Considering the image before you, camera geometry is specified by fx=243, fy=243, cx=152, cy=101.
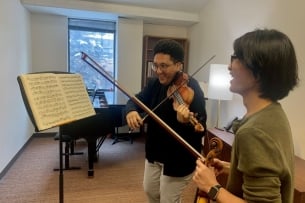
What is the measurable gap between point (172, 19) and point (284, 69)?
12.4 feet

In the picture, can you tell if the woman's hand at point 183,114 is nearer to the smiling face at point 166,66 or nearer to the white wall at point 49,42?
the smiling face at point 166,66

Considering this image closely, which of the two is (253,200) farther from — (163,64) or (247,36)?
(163,64)

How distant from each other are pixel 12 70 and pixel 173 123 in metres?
2.66

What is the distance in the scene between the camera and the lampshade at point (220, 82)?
304cm

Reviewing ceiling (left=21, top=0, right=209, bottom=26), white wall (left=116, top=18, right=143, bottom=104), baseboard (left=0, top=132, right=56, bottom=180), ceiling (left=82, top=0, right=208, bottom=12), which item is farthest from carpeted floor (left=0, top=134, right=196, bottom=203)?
ceiling (left=82, top=0, right=208, bottom=12)

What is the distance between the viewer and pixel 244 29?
311 cm

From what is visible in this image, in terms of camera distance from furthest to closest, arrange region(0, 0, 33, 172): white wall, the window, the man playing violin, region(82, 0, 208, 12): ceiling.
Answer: the window
region(82, 0, 208, 12): ceiling
region(0, 0, 33, 172): white wall
the man playing violin

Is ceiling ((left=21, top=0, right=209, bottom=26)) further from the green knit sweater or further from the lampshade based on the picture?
the green knit sweater

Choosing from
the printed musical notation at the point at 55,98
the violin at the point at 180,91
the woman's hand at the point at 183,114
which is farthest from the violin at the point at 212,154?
the printed musical notation at the point at 55,98

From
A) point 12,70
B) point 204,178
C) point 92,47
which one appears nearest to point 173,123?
point 204,178

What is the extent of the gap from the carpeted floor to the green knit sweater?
6.29 ft

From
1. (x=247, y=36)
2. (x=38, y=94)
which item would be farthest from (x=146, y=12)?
(x=247, y=36)

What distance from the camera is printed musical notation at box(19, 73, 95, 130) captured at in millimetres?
1260

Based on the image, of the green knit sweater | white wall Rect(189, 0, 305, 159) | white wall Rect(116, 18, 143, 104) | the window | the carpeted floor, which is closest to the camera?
the green knit sweater
